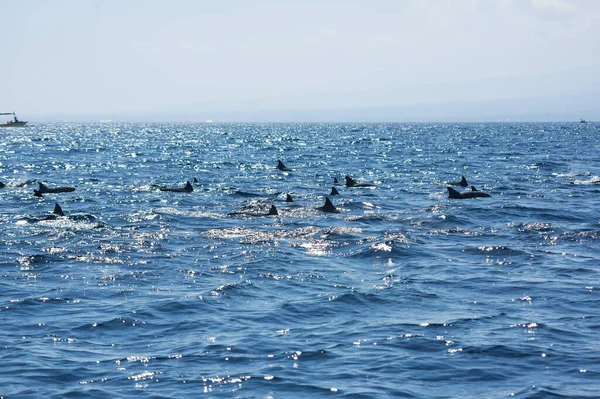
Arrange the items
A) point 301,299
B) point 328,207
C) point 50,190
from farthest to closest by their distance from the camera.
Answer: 1. point 50,190
2. point 328,207
3. point 301,299

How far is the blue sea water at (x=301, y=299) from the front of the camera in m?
13.4

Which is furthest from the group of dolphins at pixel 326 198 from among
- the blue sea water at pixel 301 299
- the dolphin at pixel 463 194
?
the blue sea water at pixel 301 299

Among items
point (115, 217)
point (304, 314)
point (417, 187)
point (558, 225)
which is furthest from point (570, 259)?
point (417, 187)

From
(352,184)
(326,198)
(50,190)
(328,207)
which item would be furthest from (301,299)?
(352,184)

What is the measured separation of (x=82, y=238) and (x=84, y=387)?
14.9 m

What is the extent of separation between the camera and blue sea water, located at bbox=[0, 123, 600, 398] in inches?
529

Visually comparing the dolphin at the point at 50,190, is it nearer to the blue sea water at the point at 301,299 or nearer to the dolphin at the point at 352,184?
the blue sea water at the point at 301,299

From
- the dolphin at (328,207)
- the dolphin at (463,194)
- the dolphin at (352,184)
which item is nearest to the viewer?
the dolphin at (328,207)

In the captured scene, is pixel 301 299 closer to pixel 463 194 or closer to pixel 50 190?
pixel 463 194

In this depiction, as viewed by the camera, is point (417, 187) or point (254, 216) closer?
point (254, 216)

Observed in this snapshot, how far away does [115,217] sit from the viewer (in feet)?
107

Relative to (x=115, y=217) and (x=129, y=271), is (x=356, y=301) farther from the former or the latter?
(x=115, y=217)

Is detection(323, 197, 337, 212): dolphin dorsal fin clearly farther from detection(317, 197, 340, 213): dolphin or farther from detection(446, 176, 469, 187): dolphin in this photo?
detection(446, 176, 469, 187): dolphin

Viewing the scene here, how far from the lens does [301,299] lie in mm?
18938
